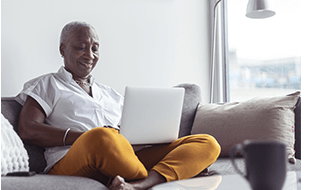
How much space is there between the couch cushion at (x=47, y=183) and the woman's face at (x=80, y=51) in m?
0.90

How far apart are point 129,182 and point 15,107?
2.65 ft

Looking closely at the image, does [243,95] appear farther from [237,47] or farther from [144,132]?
[144,132]

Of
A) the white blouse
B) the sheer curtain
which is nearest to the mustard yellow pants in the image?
A: the white blouse

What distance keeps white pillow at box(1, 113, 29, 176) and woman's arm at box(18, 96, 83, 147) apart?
23 centimetres

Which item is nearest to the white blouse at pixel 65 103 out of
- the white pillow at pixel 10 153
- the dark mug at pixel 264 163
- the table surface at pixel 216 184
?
the white pillow at pixel 10 153

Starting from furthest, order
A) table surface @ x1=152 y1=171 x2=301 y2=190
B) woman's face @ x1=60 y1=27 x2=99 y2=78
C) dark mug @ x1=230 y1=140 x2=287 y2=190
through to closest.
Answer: woman's face @ x1=60 y1=27 x2=99 y2=78, table surface @ x1=152 y1=171 x2=301 y2=190, dark mug @ x1=230 y1=140 x2=287 y2=190

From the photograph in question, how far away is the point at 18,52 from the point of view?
197 cm

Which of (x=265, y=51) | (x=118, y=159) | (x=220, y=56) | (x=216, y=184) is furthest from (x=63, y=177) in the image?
(x=220, y=56)

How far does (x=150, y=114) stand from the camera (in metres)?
1.35

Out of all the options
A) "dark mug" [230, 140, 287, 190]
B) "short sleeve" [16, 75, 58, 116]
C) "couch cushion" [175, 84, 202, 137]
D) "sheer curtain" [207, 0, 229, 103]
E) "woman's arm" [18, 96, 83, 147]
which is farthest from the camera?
"sheer curtain" [207, 0, 229, 103]

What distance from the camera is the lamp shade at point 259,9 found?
2.02 meters

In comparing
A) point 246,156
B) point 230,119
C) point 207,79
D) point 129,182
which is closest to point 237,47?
point 207,79

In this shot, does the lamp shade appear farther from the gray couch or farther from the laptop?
the laptop

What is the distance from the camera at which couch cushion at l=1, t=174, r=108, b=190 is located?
3.13ft
